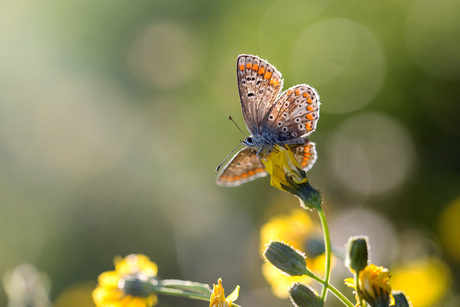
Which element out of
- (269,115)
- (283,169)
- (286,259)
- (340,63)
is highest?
(340,63)

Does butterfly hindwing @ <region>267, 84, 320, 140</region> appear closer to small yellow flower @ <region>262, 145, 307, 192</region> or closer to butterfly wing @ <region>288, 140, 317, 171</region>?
butterfly wing @ <region>288, 140, 317, 171</region>

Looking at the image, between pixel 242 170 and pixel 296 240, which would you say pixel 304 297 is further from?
pixel 296 240

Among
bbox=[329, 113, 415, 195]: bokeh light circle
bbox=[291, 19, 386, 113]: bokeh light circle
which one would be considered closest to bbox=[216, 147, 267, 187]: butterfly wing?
bbox=[329, 113, 415, 195]: bokeh light circle

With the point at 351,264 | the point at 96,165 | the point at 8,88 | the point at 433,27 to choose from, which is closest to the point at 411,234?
the point at 433,27

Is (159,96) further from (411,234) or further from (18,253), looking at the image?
(411,234)

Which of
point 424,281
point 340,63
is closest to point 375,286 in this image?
point 424,281

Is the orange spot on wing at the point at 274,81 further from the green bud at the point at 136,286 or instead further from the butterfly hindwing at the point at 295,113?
the green bud at the point at 136,286

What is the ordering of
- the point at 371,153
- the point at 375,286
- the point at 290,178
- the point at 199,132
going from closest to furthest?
the point at 375,286, the point at 290,178, the point at 371,153, the point at 199,132

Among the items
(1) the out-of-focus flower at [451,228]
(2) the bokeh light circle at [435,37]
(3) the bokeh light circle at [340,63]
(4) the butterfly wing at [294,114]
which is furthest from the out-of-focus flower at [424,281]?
(3) the bokeh light circle at [340,63]
